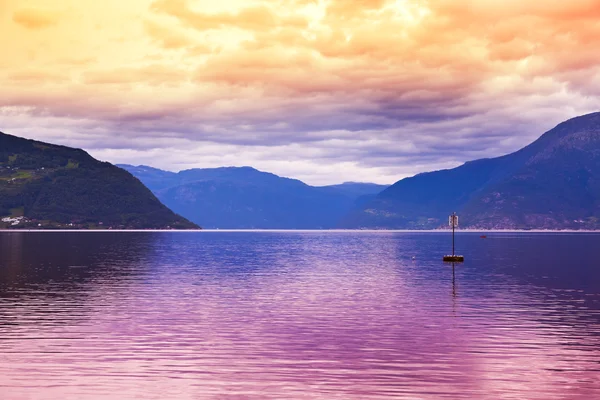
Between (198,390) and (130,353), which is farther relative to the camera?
(130,353)

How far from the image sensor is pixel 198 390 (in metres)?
33.1

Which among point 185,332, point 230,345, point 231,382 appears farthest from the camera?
point 185,332

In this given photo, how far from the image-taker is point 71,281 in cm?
9512

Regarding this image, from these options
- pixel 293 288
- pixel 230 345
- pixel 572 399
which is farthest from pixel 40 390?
pixel 293 288

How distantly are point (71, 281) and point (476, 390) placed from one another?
73.2m

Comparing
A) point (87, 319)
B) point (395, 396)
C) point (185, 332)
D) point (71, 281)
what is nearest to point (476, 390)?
point (395, 396)

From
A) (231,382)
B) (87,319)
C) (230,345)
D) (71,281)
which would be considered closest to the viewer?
(231,382)

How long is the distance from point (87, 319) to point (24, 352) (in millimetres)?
14866

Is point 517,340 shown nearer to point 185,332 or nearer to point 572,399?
point 572,399

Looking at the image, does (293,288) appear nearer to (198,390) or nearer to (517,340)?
(517,340)

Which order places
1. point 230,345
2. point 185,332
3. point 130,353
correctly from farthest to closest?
point 185,332
point 230,345
point 130,353

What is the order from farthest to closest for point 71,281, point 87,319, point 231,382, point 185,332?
1. point 71,281
2. point 87,319
3. point 185,332
4. point 231,382

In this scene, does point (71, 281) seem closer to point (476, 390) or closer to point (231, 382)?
point (231, 382)

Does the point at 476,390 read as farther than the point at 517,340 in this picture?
No
